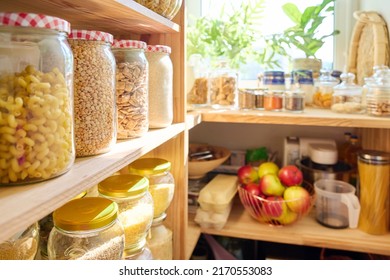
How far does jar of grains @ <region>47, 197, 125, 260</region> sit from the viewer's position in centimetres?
49

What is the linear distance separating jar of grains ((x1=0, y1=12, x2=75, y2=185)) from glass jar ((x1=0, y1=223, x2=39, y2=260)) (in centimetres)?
13

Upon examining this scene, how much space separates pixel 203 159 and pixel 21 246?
86 cm

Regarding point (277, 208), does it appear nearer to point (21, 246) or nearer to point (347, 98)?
point (347, 98)

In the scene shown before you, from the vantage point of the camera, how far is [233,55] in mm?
1352

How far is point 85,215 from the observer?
0.51m

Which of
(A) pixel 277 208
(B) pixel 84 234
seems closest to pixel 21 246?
(B) pixel 84 234

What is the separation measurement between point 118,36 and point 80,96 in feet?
1.35

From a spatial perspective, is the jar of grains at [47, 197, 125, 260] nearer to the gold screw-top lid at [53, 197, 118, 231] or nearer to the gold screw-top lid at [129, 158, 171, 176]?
the gold screw-top lid at [53, 197, 118, 231]

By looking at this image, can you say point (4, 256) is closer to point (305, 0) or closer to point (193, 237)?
point (193, 237)

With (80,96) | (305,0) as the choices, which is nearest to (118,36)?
(80,96)

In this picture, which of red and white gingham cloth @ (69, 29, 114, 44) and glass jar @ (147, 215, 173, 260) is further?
glass jar @ (147, 215, 173, 260)

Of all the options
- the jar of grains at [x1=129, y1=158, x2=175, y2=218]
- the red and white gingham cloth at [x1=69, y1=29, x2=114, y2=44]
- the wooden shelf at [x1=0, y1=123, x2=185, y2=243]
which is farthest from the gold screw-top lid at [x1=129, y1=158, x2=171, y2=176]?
the red and white gingham cloth at [x1=69, y1=29, x2=114, y2=44]

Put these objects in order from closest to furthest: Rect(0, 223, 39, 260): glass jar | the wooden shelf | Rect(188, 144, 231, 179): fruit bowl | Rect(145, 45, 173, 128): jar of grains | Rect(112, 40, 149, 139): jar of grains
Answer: the wooden shelf → Rect(0, 223, 39, 260): glass jar → Rect(112, 40, 149, 139): jar of grains → Rect(145, 45, 173, 128): jar of grains → Rect(188, 144, 231, 179): fruit bowl

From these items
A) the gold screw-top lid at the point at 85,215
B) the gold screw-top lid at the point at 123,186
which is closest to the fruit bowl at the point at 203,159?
the gold screw-top lid at the point at 123,186
